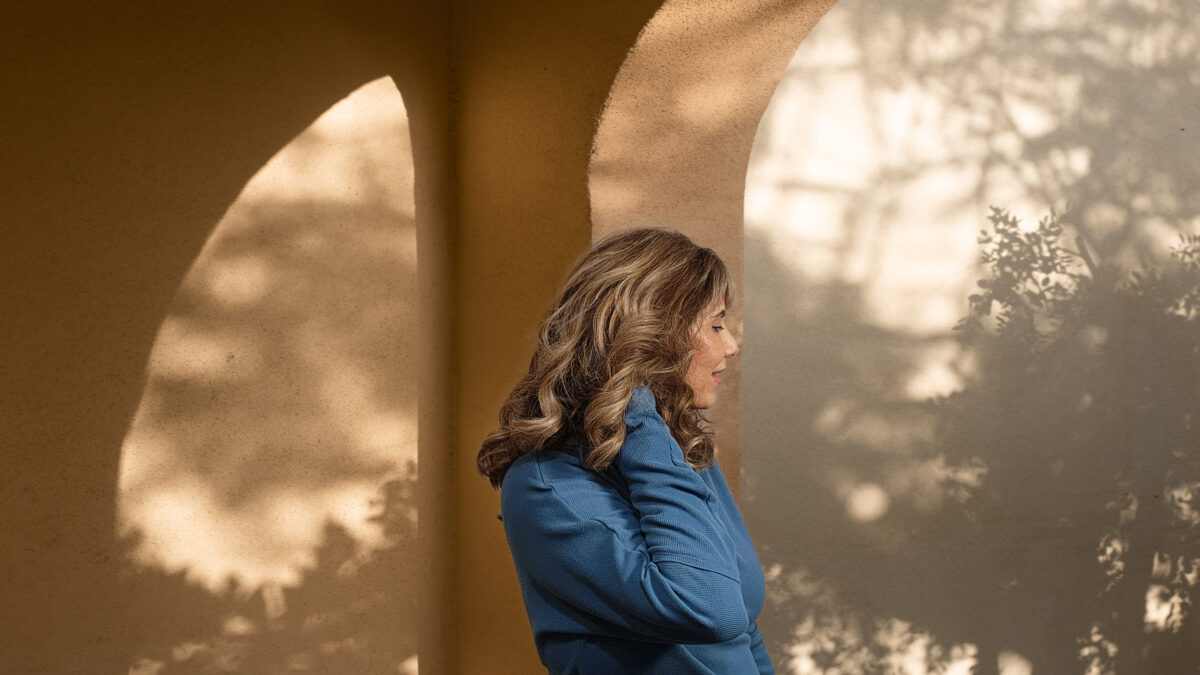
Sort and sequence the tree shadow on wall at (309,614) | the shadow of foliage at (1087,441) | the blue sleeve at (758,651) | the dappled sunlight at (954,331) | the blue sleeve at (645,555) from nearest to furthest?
A: the blue sleeve at (645,555)
the blue sleeve at (758,651)
the tree shadow on wall at (309,614)
the dappled sunlight at (954,331)
the shadow of foliage at (1087,441)

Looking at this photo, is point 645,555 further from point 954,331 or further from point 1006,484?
point 1006,484

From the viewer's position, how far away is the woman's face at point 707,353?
1543 millimetres

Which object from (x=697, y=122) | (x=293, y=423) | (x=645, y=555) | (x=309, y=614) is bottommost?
(x=309, y=614)

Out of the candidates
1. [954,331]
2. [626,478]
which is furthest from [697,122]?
[954,331]

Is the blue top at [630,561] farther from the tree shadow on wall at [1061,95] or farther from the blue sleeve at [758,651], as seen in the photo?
the tree shadow on wall at [1061,95]

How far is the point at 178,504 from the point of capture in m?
2.39

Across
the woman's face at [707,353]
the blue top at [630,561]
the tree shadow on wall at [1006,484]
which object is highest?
the woman's face at [707,353]

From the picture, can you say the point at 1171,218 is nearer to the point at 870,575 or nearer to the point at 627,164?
the point at 870,575

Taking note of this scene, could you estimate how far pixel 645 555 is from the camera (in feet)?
4.49

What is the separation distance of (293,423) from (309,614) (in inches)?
18.9

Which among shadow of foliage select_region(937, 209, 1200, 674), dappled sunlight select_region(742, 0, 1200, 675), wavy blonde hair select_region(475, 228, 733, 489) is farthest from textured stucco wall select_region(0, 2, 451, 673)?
shadow of foliage select_region(937, 209, 1200, 674)

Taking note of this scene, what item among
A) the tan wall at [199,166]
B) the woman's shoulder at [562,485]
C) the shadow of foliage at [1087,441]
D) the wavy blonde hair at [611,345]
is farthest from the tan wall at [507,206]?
the shadow of foliage at [1087,441]

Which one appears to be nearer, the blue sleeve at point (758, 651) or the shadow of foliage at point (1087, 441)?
the blue sleeve at point (758, 651)

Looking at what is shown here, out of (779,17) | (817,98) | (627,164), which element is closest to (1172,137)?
(817,98)
